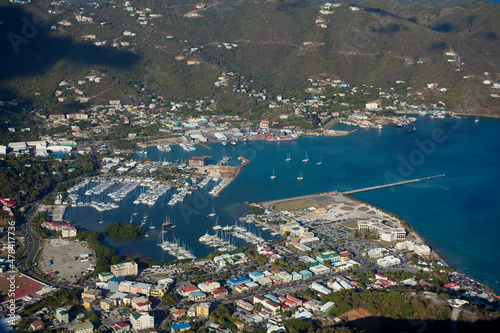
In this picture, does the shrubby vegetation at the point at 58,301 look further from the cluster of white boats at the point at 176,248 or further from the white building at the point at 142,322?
the cluster of white boats at the point at 176,248

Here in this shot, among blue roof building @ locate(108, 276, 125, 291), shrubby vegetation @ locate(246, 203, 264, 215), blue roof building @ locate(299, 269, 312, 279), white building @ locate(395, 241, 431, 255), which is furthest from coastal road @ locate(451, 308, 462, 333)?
shrubby vegetation @ locate(246, 203, 264, 215)

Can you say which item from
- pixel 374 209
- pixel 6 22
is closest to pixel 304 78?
pixel 6 22

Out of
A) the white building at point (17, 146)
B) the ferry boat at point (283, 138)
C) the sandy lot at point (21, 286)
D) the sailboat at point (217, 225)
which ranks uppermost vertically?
the white building at point (17, 146)

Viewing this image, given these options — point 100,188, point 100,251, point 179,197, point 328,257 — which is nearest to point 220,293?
point 328,257

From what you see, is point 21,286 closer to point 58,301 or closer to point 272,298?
point 58,301

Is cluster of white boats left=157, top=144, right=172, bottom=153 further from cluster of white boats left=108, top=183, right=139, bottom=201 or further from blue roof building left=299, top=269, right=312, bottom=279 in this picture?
blue roof building left=299, top=269, right=312, bottom=279

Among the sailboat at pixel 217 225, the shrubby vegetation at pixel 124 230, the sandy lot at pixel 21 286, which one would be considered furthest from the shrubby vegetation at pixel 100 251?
the sailboat at pixel 217 225

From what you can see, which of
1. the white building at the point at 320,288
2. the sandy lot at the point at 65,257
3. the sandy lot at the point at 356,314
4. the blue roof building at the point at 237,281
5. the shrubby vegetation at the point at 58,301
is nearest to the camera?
the sandy lot at the point at 356,314
